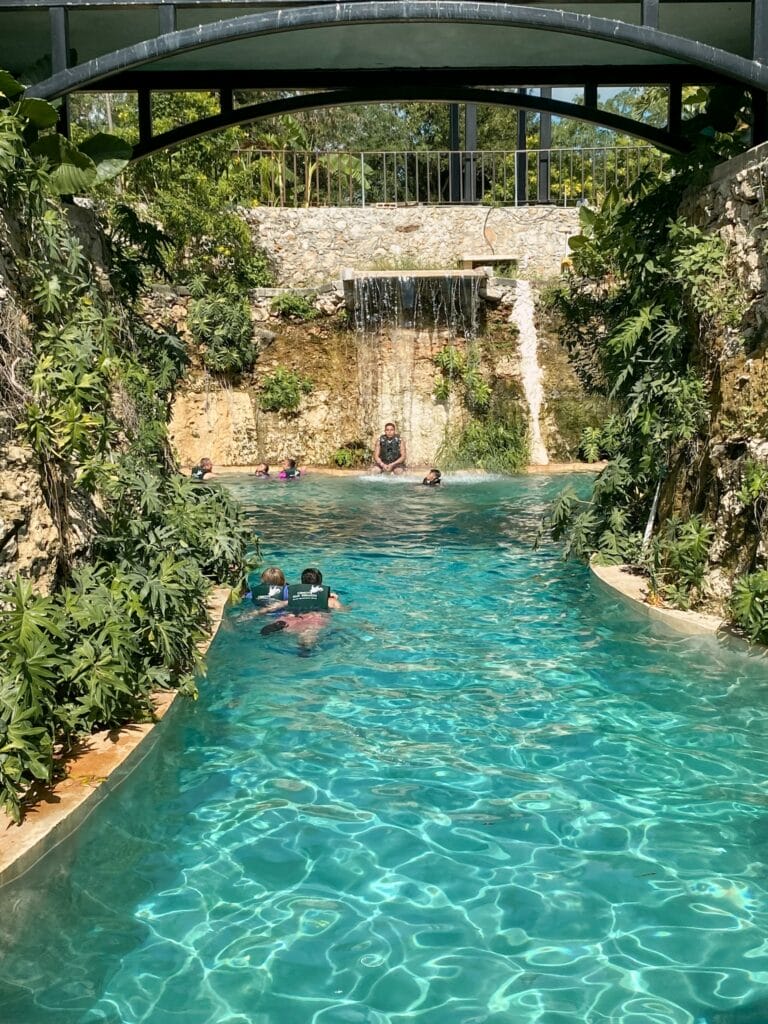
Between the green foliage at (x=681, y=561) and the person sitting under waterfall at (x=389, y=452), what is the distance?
11198 millimetres

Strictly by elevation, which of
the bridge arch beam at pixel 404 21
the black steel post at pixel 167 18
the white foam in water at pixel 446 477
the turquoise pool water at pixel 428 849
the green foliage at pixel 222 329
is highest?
the black steel post at pixel 167 18

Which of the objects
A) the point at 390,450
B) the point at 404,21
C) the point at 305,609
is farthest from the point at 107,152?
the point at 390,450

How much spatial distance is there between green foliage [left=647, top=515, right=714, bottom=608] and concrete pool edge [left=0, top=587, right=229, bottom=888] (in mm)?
4458

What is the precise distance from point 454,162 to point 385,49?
61.7ft

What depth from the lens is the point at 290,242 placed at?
80.0ft

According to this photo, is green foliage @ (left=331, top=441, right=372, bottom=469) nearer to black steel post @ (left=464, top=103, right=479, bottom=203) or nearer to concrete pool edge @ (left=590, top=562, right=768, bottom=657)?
black steel post @ (left=464, top=103, right=479, bottom=203)

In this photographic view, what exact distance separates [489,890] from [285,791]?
1.51 meters

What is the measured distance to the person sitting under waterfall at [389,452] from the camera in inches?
798

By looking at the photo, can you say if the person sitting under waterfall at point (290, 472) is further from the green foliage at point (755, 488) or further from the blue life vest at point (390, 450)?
the green foliage at point (755, 488)

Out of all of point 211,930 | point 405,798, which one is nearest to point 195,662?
point 405,798

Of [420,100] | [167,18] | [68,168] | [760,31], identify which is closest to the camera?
[68,168]

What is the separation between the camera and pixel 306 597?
9109mm

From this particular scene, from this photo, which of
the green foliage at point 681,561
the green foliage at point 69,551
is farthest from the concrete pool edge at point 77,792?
the green foliage at point 681,561

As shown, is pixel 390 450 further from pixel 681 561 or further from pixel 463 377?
pixel 681 561
